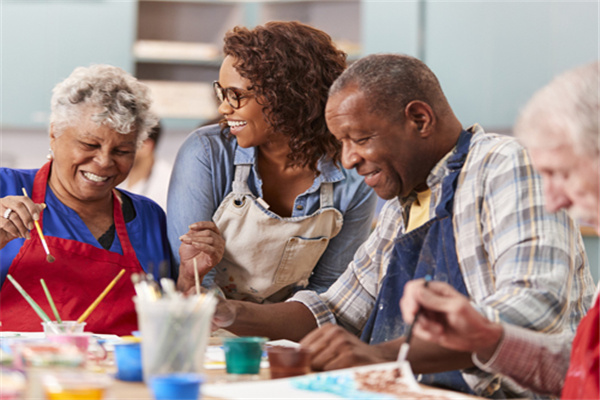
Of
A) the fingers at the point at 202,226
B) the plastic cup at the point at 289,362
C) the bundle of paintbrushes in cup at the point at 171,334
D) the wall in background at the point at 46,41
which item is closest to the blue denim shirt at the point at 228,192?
the fingers at the point at 202,226

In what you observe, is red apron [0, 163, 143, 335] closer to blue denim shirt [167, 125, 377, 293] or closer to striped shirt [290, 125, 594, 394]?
blue denim shirt [167, 125, 377, 293]

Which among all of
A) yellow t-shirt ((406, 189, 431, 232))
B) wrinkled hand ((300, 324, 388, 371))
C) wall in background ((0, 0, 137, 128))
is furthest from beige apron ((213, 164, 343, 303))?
wall in background ((0, 0, 137, 128))

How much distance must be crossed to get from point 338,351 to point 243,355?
16cm

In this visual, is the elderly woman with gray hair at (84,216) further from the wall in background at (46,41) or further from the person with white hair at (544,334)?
the wall in background at (46,41)

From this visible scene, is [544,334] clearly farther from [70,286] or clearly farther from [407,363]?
[70,286]

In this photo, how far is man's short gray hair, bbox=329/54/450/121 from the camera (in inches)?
61.5

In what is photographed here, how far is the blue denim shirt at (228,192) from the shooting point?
6.89ft

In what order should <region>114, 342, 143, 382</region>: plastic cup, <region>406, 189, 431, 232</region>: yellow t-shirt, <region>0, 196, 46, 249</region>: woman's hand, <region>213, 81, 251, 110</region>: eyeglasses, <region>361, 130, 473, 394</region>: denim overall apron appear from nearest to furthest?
1. <region>114, 342, 143, 382</region>: plastic cup
2. <region>361, 130, 473, 394</region>: denim overall apron
3. <region>406, 189, 431, 232</region>: yellow t-shirt
4. <region>0, 196, 46, 249</region>: woman's hand
5. <region>213, 81, 251, 110</region>: eyeglasses

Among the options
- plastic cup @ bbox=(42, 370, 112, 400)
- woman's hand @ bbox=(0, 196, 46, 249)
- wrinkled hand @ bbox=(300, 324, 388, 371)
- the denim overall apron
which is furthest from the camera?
woman's hand @ bbox=(0, 196, 46, 249)

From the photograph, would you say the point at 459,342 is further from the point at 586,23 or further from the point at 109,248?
the point at 586,23

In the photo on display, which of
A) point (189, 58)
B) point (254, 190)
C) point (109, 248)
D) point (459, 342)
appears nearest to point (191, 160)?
point (254, 190)

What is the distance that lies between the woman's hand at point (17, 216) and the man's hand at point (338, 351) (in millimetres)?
917

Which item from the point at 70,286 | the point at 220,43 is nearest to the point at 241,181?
the point at 70,286

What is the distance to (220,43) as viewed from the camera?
4.75m
